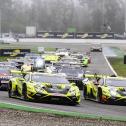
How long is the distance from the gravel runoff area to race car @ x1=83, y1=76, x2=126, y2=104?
7553mm

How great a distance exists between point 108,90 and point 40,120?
886 centimetres

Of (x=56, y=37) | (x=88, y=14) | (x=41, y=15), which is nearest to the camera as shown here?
(x=56, y=37)

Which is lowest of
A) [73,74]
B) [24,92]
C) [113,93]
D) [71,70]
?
[73,74]

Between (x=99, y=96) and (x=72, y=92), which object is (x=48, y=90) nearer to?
(x=72, y=92)

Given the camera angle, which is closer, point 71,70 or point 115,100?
point 115,100

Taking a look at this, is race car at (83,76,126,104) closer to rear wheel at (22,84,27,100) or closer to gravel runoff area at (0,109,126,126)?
rear wheel at (22,84,27,100)

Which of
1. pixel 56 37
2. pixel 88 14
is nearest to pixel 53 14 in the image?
pixel 88 14

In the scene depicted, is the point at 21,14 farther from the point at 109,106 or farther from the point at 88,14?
the point at 109,106

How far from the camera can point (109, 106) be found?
67.1ft

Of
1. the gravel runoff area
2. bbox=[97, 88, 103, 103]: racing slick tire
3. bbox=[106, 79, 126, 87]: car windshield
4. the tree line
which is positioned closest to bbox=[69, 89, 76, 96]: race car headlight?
bbox=[97, 88, 103, 103]: racing slick tire

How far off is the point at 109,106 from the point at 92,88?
251cm

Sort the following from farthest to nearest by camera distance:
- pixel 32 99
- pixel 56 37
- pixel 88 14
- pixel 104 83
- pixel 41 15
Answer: pixel 41 15 < pixel 88 14 < pixel 56 37 < pixel 104 83 < pixel 32 99

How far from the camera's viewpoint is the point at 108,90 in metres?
21.4

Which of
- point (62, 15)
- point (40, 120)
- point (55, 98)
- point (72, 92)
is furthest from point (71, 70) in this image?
point (62, 15)
